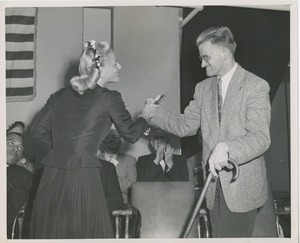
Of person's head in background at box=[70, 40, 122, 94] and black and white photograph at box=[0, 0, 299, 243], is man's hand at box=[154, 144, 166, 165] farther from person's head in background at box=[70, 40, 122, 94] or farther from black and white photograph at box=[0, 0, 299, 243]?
person's head in background at box=[70, 40, 122, 94]

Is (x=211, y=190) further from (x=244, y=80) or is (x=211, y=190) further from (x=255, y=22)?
(x=255, y=22)

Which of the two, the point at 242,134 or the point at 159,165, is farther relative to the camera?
the point at 159,165

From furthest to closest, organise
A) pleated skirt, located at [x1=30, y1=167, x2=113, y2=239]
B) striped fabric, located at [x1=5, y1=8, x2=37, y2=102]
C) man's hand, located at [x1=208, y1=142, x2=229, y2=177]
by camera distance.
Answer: striped fabric, located at [x1=5, y1=8, x2=37, y2=102], pleated skirt, located at [x1=30, y1=167, x2=113, y2=239], man's hand, located at [x1=208, y1=142, x2=229, y2=177]

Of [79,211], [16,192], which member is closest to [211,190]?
[79,211]

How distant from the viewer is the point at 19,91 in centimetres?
209

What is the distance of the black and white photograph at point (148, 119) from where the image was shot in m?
1.99

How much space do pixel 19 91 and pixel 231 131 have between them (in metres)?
0.95

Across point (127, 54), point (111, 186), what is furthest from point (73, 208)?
point (127, 54)

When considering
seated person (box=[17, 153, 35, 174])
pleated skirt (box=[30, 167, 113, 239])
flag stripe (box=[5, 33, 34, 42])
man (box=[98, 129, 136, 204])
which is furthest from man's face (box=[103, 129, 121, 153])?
flag stripe (box=[5, 33, 34, 42])

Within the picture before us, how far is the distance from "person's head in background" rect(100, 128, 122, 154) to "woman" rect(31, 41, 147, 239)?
0.9 inches

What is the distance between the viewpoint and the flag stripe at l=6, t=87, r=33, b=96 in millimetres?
2074

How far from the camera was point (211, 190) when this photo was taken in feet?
6.53

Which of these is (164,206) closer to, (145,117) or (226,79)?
(145,117)

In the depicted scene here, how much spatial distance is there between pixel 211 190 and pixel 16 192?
0.85 metres
